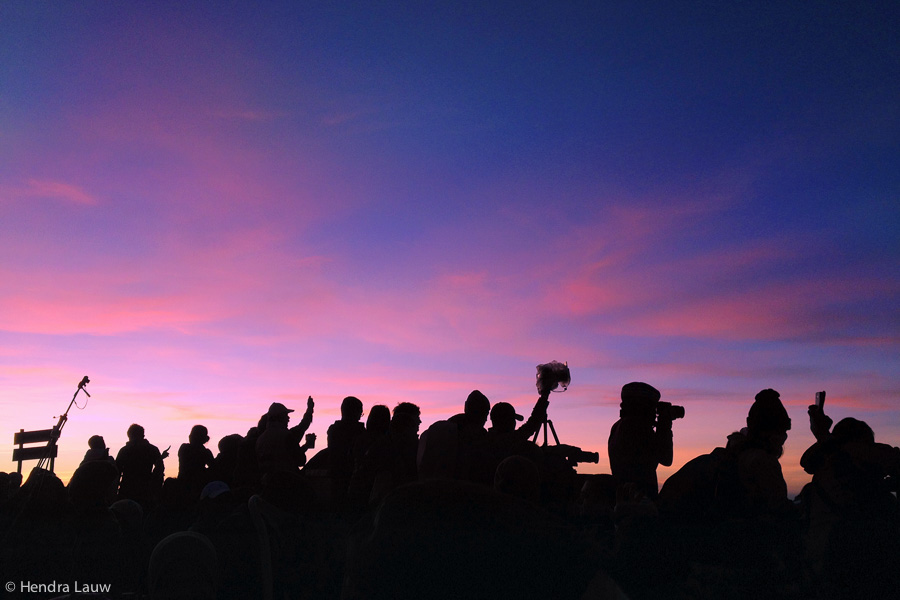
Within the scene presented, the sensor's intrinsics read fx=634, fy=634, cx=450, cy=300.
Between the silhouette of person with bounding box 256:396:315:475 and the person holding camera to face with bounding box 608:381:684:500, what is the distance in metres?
3.42

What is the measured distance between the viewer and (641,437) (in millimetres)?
5695

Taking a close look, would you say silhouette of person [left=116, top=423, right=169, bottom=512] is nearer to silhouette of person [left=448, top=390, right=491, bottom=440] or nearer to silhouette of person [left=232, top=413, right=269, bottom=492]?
silhouette of person [left=232, top=413, right=269, bottom=492]

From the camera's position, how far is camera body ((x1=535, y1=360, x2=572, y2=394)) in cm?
691

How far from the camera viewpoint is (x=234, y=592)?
12.3 ft

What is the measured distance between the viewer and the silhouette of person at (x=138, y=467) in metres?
8.52

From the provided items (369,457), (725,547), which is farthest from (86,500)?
(725,547)

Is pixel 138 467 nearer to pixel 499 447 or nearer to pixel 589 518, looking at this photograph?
pixel 499 447

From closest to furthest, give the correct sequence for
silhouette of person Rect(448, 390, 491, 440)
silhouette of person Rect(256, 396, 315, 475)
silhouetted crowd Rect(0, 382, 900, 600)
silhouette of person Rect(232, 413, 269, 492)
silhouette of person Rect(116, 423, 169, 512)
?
1. silhouetted crowd Rect(0, 382, 900, 600)
2. silhouette of person Rect(448, 390, 491, 440)
3. silhouette of person Rect(256, 396, 315, 475)
4. silhouette of person Rect(232, 413, 269, 492)
5. silhouette of person Rect(116, 423, 169, 512)

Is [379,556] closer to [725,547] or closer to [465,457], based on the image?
[725,547]

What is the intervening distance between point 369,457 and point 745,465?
332 centimetres

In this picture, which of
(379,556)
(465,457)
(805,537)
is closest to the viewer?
(379,556)

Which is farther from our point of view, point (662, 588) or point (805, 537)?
point (805, 537)

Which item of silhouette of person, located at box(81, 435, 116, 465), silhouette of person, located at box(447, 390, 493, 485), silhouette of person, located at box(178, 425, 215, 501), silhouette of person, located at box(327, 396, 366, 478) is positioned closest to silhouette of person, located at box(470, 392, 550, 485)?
silhouette of person, located at box(447, 390, 493, 485)

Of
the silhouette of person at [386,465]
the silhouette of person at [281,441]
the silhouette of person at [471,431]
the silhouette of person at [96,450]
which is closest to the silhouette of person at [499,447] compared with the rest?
the silhouette of person at [471,431]
